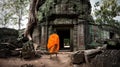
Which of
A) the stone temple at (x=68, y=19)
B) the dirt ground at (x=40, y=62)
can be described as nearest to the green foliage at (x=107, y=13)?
the stone temple at (x=68, y=19)

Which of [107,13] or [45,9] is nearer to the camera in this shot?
[45,9]

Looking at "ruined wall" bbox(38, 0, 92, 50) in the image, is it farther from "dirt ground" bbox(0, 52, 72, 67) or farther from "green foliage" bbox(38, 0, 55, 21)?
"dirt ground" bbox(0, 52, 72, 67)

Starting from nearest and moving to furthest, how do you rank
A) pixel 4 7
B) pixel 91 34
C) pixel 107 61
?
pixel 107 61, pixel 91 34, pixel 4 7

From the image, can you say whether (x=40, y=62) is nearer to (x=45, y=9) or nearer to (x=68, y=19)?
(x=68, y=19)

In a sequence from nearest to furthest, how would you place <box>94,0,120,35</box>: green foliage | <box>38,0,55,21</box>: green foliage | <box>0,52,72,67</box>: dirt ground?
<box>0,52,72,67</box>: dirt ground < <box>38,0,55,21</box>: green foliage < <box>94,0,120,35</box>: green foliage

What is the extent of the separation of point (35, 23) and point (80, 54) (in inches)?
267

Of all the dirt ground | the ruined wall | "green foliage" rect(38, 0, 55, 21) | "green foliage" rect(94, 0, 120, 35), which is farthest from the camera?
"green foliage" rect(94, 0, 120, 35)

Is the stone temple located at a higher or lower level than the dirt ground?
higher

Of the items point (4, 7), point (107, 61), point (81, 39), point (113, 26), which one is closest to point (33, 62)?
point (107, 61)

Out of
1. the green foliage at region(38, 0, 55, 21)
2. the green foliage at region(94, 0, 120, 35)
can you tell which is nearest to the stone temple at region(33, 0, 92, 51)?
the green foliage at region(38, 0, 55, 21)

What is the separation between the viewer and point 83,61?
9773mm

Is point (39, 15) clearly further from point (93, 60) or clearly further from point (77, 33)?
point (93, 60)

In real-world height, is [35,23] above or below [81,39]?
above

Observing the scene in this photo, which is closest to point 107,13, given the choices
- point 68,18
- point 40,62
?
point 68,18
